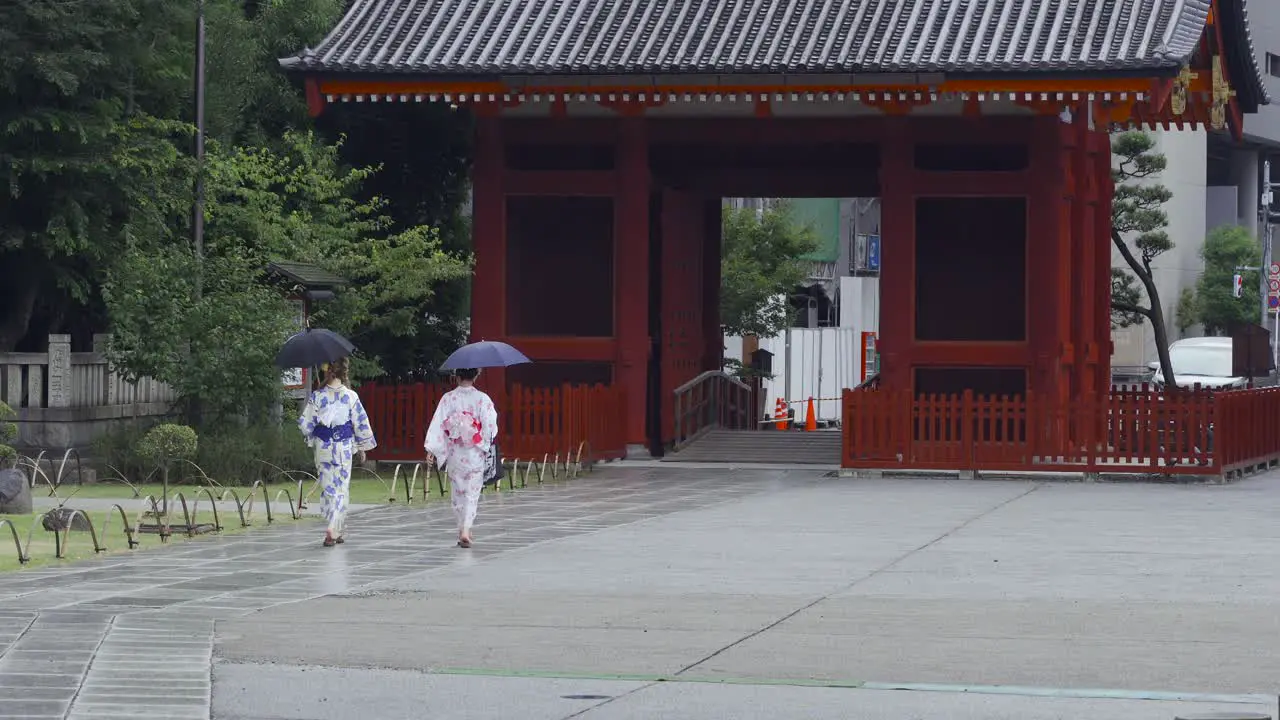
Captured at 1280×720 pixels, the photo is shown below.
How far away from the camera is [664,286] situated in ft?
96.8

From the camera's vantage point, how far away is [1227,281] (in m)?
72.5

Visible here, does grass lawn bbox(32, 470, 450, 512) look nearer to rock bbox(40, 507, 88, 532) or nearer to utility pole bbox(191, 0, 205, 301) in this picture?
rock bbox(40, 507, 88, 532)

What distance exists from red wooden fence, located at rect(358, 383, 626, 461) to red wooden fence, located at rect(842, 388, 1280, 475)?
11.4 feet

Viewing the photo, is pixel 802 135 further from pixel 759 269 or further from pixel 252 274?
pixel 759 269

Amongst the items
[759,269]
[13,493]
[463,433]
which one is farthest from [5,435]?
[759,269]

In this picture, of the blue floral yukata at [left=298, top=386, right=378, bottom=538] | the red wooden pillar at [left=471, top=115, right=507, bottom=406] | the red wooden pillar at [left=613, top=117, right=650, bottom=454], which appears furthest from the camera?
the red wooden pillar at [left=471, top=115, right=507, bottom=406]

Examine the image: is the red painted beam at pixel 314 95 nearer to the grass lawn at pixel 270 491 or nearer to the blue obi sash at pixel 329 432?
the grass lawn at pixel 270 491

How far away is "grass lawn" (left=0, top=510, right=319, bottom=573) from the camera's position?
15.4 meters

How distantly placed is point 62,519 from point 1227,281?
6139 cm

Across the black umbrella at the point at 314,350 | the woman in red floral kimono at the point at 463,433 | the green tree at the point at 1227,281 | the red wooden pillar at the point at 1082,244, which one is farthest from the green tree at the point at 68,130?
the green tree at the point at 1227,281

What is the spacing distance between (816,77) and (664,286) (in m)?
5.16

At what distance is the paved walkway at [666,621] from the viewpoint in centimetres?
952

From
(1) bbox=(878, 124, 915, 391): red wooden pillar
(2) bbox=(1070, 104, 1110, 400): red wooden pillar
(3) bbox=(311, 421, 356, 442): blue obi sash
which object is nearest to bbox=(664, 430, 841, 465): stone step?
(1) bbox=(878, 124, 915, 391): red wooden pillar

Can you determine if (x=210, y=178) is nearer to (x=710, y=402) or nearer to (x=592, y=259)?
(x=592, y=259)
